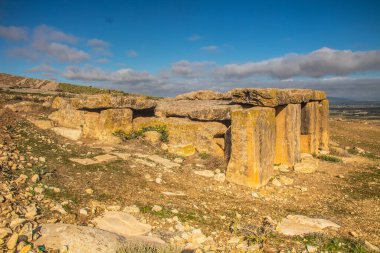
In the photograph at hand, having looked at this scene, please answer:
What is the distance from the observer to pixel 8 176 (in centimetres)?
569

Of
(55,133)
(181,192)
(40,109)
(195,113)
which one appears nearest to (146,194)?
(181,192)

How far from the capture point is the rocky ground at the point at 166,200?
14.9ft

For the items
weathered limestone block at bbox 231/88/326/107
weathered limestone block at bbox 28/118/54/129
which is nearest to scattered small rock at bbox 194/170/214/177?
weathered limestone block at bbox 231/88/326/107

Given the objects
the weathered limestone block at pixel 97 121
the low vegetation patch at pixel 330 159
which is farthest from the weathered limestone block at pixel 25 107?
the low vegetation patch at pixel 330 159

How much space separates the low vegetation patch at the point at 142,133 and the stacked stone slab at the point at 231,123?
0.46 ft

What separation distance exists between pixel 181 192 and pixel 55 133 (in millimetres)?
5740

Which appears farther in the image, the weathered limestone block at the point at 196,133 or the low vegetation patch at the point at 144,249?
the weathered limestone block at the point at 196,133

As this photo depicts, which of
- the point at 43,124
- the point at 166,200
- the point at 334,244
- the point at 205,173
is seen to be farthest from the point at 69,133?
the point at 334,244

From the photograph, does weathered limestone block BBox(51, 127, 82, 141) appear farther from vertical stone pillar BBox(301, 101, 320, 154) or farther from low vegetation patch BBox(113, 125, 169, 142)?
vertical stone pillar BBox(301, 101, 320, 154)

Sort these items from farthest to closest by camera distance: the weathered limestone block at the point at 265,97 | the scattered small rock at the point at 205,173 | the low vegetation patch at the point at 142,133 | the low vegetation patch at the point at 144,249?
1. the low vegetation patch at the point at 142,133
2. the weathered limestone block at the point at 265,97
3. the scattered small rock at the point at 205,173
4. the low vegetation patch at the point at 144,249

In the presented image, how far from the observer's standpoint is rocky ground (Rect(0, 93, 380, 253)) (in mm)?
4555

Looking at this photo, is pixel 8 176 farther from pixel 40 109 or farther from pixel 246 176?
pixel 40 109

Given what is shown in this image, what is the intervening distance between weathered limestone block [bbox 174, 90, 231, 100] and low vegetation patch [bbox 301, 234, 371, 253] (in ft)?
26.7

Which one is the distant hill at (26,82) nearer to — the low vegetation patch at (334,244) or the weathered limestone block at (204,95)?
the weathered limestone block at (204,95)
